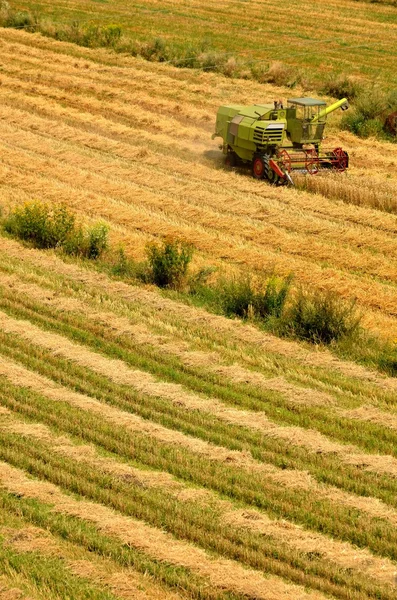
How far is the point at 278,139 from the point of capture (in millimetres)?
25297

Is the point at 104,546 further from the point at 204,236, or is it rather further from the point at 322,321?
the point at 204,236

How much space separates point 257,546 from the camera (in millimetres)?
10023

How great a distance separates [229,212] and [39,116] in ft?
30.0

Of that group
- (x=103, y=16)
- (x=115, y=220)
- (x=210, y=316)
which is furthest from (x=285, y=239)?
(x=103, y=16)

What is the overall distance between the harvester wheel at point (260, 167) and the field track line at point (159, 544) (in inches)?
583

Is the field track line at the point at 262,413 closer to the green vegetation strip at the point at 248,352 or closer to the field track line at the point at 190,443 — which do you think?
the green vegetation strip at the point at 248,352

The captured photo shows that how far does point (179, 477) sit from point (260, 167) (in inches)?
578

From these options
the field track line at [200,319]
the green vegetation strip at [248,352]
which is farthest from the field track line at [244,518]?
the field track line at [200,319]

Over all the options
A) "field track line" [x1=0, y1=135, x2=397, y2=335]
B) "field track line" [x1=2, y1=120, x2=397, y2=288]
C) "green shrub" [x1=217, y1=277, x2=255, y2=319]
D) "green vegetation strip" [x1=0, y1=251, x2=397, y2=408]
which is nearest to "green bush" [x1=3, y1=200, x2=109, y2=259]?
"green vegetation strip" [x1=0, y1=251, x2=397, y2=408]

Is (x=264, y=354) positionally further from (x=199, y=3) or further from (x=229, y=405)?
(x=199, y=3)

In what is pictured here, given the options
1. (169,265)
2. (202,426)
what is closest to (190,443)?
(202,426)

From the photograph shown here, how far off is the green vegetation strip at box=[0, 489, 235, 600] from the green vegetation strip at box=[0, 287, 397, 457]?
11.5 ft

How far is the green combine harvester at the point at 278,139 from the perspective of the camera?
25.0 m

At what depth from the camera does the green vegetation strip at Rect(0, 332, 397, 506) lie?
37.8 ft
